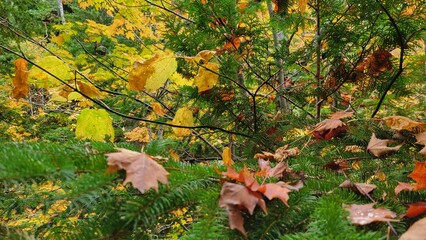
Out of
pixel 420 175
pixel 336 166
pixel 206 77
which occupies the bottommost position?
pixel 336 166

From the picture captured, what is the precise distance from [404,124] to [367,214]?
67 cm

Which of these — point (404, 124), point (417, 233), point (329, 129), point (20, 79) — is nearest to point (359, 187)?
point (417, 233)

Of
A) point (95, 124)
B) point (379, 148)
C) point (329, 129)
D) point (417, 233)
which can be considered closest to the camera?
point (417, 233)

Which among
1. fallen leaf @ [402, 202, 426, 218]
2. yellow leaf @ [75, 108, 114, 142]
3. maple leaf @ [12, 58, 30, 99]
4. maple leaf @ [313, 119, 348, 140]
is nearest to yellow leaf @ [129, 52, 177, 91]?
yellow leaf @ [75, 108, 114, 142]

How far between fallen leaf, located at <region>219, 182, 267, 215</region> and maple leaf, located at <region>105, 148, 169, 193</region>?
4.9 inches

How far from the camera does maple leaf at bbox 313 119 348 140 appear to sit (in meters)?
1.33

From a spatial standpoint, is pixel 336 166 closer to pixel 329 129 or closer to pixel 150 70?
pixel 329 129

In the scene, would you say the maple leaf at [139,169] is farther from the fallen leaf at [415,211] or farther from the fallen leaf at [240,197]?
the fallen leaf at [415,211]

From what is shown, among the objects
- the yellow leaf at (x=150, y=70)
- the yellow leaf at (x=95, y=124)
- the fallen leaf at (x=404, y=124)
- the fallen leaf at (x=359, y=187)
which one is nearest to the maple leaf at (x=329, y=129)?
the fallen leaf at (x=404, y=124)

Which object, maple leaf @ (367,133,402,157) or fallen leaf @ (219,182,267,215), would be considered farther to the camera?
maple leaf @ (367,133,402,157)

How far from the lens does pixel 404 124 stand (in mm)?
1127

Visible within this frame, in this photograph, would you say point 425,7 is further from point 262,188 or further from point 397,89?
point 262,188

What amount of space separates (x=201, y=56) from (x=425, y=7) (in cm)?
105

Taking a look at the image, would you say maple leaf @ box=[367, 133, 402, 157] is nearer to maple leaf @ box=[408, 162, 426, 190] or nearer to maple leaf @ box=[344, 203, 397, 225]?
maple leaf @ box=[408, 162, 426, 190]
